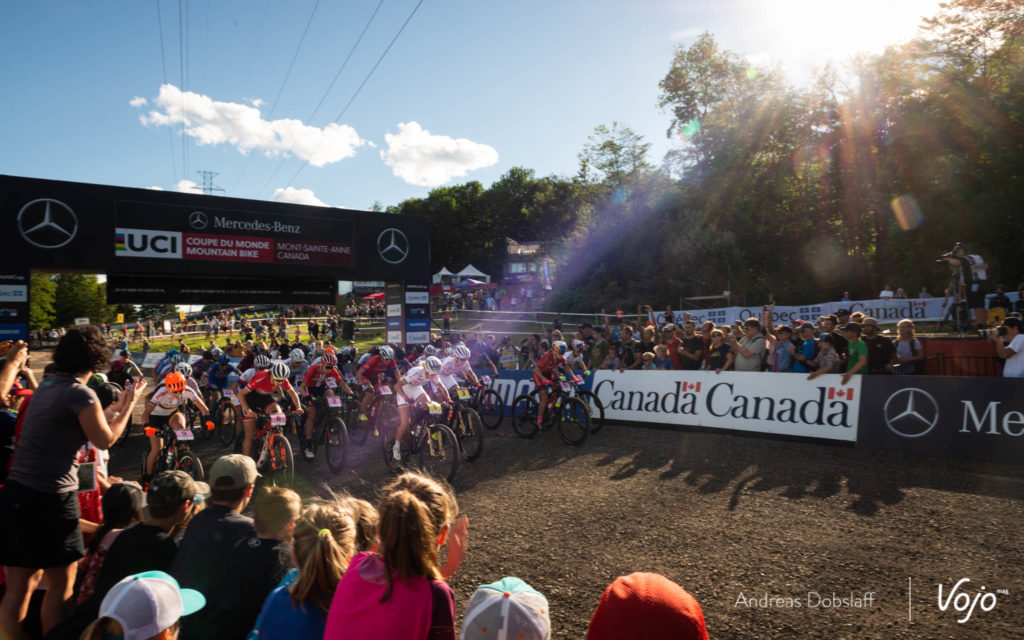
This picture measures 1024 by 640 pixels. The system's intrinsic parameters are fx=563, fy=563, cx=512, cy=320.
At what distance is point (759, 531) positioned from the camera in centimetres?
590

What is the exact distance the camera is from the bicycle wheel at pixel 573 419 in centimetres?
1057

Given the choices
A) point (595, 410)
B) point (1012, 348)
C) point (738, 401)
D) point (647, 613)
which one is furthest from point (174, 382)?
point (1012, 348)

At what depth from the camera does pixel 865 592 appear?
457 centimetres

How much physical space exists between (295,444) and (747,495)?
9.29 meters

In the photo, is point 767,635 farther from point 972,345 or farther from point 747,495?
point 972,345

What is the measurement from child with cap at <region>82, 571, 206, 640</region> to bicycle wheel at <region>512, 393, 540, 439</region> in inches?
371

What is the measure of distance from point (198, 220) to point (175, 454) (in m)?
11.1

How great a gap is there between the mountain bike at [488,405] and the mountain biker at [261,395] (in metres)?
4.77

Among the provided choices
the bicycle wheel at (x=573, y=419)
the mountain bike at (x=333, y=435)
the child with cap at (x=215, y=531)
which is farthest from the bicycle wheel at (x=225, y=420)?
the child with cap at (x=215, y=531)

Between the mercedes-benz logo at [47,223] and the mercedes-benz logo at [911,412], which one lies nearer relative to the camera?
the mercedes-benz logo at [911,412]

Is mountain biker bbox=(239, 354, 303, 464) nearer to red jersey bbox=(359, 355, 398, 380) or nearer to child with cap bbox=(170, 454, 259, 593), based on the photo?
red jersey bbox=(359, 355, 398, 380)

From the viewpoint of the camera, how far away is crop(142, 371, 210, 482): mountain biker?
7938 millimetres

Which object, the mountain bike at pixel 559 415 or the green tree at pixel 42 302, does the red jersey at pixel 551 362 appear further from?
the green tree at pixel 42 302

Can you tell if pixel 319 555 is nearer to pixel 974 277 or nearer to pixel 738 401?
pixel 738 401
